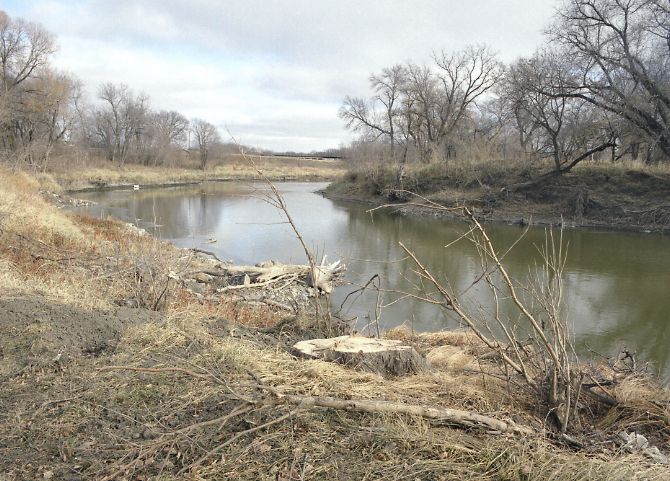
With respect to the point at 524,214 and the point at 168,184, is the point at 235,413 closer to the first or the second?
the point at 524,214

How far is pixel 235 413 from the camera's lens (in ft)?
9.78

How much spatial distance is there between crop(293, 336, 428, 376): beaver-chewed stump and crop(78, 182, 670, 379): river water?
66 cm

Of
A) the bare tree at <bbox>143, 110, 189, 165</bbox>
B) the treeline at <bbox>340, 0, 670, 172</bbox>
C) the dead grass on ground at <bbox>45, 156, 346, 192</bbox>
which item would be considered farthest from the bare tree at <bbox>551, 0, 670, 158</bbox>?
the bare tree at <bbox>143, 110, 189, 165</bbox>

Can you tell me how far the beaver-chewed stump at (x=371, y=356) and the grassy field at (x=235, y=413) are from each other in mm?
172

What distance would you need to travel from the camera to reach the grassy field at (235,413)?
2736mm

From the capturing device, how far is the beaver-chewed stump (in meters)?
4.27

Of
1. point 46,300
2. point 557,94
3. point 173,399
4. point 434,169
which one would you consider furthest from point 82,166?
point 173,399

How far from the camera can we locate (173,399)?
11.1ft

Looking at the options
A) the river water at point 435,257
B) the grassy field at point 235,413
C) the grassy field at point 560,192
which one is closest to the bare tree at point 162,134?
the river water at point 435,257

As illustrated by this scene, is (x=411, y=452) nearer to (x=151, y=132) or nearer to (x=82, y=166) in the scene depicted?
(x=82, y=166)

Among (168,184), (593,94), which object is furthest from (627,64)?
(168,184)

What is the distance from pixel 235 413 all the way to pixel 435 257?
1459 centimetres

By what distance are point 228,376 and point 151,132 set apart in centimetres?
6858

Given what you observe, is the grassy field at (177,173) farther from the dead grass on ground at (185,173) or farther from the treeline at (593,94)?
the treeline at (593,94)
